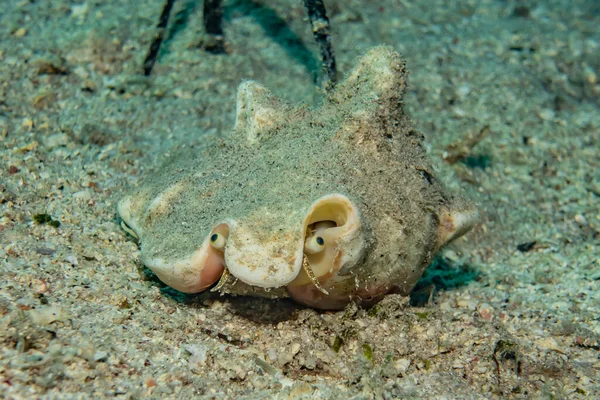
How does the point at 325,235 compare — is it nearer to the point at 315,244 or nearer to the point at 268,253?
the point at 315,244

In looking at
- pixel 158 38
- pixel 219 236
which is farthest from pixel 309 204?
pixel 158 38

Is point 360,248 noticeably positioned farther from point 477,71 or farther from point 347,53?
point 477,71

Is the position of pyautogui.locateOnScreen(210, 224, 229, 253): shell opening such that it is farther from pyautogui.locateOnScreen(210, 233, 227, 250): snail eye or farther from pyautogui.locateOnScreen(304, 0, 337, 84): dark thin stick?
pyautogui.locateOnScreen(304, 0, 337, 84): dark thin stick

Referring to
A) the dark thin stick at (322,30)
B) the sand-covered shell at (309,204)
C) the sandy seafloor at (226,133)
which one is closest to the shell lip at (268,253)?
the sand-covered shell at (309,204)

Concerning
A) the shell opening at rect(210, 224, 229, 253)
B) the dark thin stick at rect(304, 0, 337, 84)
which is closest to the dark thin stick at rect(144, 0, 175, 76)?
the dark thin stick at rect(304, 0, 337, 84)

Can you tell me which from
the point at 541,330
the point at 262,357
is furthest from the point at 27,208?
the point at 541,330

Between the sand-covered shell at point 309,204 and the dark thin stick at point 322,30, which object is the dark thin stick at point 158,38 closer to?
the dark thin stick at point 322,30
